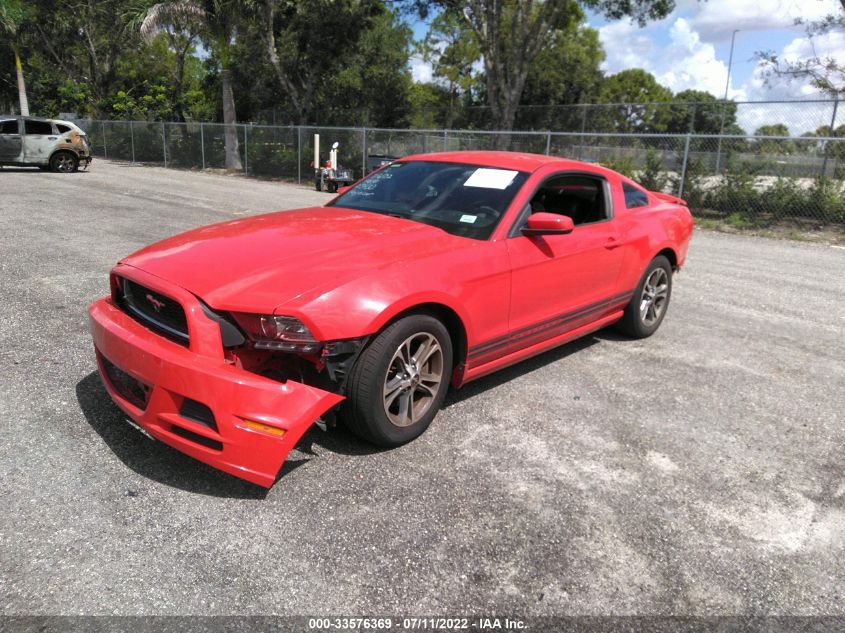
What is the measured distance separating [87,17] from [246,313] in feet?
139

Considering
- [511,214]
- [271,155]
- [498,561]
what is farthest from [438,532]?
[271,155]

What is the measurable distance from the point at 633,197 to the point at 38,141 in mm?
18922

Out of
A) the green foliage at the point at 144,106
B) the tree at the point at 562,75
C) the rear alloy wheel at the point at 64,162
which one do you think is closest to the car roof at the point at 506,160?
the rear alloy wheel at the point at 64,162

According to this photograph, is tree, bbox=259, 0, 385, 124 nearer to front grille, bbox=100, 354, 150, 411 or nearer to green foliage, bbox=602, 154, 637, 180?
green foliage, bbox=602, 154, 637, 180

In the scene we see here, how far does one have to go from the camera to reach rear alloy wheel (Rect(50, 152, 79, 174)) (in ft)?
62.7

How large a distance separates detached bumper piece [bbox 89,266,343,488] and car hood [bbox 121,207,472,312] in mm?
182

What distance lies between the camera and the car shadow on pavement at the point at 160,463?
2994mm

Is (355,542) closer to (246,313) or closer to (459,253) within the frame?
(246,313)

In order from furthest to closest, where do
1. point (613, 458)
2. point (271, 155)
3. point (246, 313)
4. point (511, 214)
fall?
1. point (271, 155)
2. point (511, 214)
3. point (613, 458)
4. point (246, 313)

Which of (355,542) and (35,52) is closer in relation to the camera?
(355,542)

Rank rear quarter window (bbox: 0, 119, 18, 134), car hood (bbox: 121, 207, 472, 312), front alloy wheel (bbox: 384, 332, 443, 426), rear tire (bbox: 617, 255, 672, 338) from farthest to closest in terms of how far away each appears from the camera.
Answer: rear quarter window (bbox: 0, 119, 18, 134) < rear tire (bbox: 617, 255, 672, 338) < front alloy wheel (bbox: 384, 332, 443, 426) < car hood (bbox: 121, 207, 472, 312)

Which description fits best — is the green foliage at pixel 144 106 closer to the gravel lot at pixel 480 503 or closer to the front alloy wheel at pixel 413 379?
the gravel lot at pixel 480 503

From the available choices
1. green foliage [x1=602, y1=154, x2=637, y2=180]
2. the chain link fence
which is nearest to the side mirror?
the chain link fence

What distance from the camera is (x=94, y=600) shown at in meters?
2.29
